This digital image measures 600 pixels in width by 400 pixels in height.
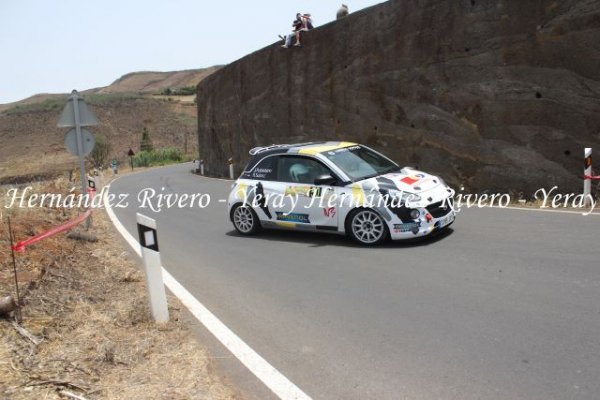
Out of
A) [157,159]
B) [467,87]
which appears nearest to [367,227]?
[467,87]

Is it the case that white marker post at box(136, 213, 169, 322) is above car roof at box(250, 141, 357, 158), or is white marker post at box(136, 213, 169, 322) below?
below

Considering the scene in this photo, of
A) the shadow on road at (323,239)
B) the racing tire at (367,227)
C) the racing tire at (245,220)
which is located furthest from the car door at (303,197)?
the racing tire at (245,220)

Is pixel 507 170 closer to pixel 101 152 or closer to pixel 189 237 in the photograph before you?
pixel 189 237

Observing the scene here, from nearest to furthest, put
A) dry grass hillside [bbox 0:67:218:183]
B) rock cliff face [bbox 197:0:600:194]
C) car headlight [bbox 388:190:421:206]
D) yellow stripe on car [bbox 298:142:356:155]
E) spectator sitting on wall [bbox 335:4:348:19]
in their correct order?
car headlight [bbox 388:190:421:206], yellow stripe on car [bbox 298:142:356:155], rock cliff face [bbox 197:0:600:194], spectator sitting on wall [bbox 335:4:348:19], dry grass hillside [bbox 0:67:218:183]

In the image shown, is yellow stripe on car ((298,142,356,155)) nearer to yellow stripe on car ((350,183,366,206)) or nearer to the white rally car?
the white rally car

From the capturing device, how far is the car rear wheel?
8602 mm

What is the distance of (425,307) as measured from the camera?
5.68 metres

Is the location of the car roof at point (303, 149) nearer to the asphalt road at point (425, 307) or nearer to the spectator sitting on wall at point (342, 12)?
the asphalt road at point (425, 307)

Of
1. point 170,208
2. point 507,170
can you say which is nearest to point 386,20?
point 507,170

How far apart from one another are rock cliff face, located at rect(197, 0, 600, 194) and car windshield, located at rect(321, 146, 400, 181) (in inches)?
170

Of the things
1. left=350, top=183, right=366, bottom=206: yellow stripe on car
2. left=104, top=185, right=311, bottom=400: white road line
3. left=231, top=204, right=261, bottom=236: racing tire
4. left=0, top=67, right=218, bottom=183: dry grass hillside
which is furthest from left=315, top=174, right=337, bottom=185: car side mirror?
left=0, top=67, right=218, bottom=183: dry grass hillside

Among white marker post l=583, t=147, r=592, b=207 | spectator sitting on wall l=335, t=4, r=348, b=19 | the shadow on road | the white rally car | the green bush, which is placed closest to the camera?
the white rally car

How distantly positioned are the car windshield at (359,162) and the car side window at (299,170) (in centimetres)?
25

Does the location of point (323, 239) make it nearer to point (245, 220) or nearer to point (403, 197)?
point (245, 220)
